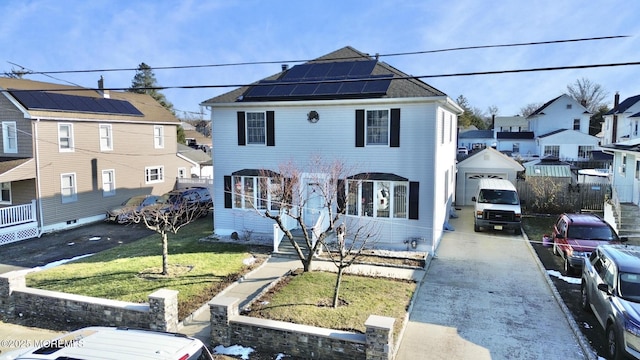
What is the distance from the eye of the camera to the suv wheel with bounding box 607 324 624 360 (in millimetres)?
7213

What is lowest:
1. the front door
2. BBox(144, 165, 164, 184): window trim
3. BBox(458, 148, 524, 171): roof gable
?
the front door

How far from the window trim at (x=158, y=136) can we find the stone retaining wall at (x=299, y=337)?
21.6 meters

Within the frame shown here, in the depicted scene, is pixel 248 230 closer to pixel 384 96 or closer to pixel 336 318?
pixel 384 96

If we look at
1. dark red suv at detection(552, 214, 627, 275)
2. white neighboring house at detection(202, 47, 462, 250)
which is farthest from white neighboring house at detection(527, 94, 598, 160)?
dark red suv at detection(552, 214, 627, 275)

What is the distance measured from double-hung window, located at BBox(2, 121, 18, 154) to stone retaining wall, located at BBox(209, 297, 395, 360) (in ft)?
60.1

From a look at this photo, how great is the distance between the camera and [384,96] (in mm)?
14656

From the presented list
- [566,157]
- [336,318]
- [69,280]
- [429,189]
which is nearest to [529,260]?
[429,189]

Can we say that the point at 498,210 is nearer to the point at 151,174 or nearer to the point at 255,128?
the point at 255,128

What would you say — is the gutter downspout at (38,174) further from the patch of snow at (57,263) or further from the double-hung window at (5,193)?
the patch of snow at (57,263)

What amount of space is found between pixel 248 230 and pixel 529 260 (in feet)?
35.1

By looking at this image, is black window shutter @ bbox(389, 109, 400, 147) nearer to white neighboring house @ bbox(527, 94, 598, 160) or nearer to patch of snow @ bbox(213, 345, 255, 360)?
patch of snow @ bbox(213, 345, 255, 360)

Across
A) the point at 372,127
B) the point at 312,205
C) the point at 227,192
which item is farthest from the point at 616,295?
the point at 227,192

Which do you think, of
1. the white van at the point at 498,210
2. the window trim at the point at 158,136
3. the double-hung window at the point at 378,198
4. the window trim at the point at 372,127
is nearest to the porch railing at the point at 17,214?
the window trim at the point at 158,136

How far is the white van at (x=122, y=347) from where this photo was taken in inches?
193
